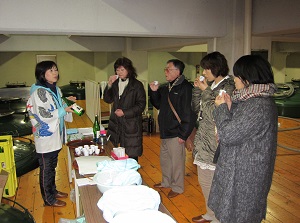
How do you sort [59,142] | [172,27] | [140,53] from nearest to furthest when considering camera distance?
[59,142] < [172,27] < [140,53]

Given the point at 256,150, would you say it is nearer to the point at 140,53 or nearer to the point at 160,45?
the point at 160,45

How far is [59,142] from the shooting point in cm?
314

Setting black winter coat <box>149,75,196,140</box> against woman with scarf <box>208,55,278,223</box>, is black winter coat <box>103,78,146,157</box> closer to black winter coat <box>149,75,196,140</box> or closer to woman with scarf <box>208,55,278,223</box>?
black winter coat <box>149,75,196,140</box>

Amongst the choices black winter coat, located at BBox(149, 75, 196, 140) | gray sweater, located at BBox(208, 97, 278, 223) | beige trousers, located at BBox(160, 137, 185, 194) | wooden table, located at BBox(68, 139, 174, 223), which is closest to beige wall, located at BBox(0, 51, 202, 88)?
beige trousers, located at BBox(160, 137, 185, 194)

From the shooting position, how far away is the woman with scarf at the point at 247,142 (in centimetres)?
186

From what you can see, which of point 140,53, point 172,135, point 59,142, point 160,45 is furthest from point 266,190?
point 140,53

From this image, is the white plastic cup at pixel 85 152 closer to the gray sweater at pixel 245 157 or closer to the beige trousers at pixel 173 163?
the beige trousers at pixel 173 163

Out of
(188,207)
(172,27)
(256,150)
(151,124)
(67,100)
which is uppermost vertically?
(172,27)

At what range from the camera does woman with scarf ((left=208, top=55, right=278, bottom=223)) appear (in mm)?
1860

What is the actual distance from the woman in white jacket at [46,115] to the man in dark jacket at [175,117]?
113cm

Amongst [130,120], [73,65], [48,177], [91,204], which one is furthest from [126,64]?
[73,65]

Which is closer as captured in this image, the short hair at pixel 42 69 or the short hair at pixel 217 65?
the short hair at pixel 217 65

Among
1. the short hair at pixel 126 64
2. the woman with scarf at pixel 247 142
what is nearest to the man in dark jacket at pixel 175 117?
the short hair at pixel 126 64

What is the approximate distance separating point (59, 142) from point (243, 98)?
6.84 ft
